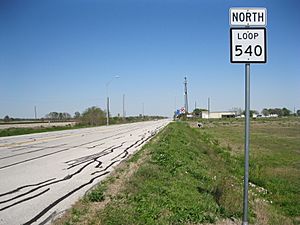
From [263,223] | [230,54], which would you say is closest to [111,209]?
[263,223]

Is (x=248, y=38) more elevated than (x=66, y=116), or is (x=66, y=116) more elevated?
(x=248, y=38)

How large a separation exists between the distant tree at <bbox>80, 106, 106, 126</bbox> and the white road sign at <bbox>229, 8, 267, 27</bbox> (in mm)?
73697

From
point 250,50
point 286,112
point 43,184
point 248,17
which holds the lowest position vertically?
point 43,184

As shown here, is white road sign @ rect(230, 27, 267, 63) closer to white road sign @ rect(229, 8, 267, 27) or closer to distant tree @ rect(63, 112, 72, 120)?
white road sign @ rect(229, 8, 267, 27)

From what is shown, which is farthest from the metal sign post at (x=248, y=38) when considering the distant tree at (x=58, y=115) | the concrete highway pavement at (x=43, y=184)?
the distant tree at (x=58, y=115)

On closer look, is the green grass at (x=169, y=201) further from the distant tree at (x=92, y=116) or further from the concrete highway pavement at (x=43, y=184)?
the distant tree at (x=92, y=116)

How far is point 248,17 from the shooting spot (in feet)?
16.3

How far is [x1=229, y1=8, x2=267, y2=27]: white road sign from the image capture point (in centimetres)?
494

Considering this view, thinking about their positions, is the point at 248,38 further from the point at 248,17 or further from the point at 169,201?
the point at 169,201

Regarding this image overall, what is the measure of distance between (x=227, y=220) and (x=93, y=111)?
7447cm

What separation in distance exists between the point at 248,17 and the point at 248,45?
457mm

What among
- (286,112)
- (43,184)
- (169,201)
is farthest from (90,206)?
(286,112)

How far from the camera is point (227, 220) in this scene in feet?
19.7

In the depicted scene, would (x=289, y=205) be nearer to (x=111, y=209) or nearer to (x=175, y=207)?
(x=175, y=207)
